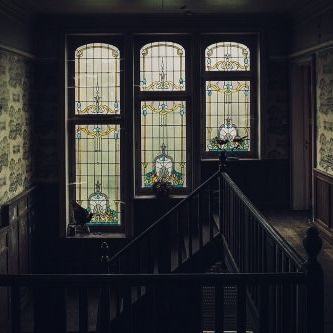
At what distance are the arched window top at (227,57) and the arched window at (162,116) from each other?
391 mm

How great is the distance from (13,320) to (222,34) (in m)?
6.89

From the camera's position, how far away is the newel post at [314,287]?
9.18ft

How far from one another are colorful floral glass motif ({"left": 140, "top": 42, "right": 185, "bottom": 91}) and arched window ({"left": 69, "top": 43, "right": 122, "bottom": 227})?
38cm

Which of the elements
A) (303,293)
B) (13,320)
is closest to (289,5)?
(303,293)

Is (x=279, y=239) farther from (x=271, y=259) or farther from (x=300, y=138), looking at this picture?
(x=300, y=138)

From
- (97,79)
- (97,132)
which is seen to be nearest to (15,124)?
(97,132)

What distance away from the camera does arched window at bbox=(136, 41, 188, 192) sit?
9203 millimetres

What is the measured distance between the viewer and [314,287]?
280 cm

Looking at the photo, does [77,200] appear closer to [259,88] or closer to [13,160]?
[13,160]

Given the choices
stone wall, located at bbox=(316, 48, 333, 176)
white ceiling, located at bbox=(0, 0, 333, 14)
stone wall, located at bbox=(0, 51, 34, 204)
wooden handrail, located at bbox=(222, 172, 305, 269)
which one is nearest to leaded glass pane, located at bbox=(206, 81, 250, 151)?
white ceiling, located at bbox=(0, 0, 333, 14)

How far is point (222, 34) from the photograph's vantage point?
913 cm

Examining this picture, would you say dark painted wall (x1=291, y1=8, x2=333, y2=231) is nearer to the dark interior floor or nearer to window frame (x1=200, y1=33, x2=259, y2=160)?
the dark interior floor

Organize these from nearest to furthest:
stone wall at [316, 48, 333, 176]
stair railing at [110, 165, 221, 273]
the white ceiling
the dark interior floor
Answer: the dark interior floor, stair railing at [110, 165, 221, 273], stone wall at [316, 48, 333, 176], the white ceiling

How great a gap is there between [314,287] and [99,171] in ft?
22.2
